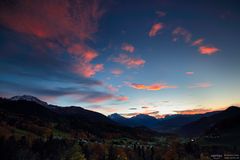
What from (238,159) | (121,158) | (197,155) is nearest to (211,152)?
(197,155)

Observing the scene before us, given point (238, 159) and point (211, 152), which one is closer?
point (238, 159)

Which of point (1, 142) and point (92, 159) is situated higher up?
point (1, 142)

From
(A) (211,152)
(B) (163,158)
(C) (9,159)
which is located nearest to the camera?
(C) (9,159)

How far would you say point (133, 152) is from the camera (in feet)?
509

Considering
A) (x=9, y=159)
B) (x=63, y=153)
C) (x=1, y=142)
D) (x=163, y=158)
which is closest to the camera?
(x=9, y=159)

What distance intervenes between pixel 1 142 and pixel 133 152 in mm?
85232

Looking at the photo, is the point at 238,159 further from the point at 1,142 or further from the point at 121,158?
the point at 1,142

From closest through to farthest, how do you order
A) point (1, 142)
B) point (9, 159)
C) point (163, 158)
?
point (9, 159) < point (1, 142) < point (163, 158)

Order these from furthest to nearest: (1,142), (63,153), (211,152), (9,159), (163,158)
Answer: (211,152)
(163,158)
(63,153)
(1,142)
(9,159)

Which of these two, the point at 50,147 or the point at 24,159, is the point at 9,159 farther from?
the point at 50,147

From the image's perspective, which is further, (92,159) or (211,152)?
(211,152)

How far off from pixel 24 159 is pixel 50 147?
2992 cm

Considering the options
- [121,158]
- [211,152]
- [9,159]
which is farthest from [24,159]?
[211,152]

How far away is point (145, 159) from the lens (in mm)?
142875
